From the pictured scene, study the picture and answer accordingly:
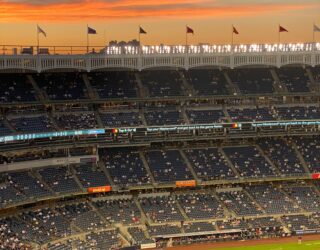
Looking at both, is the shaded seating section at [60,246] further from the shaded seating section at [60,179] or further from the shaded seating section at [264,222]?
the shaded seating section at [264,222]

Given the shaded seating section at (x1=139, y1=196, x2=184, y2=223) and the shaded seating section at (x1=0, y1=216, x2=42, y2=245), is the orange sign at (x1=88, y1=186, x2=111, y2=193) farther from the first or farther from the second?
the shaded seating section at (x1=0, y1=216, x2=42, y2=245)

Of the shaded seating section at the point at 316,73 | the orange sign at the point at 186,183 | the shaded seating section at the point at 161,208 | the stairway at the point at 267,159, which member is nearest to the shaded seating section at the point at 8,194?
the shaded seating section at the point at 161,208

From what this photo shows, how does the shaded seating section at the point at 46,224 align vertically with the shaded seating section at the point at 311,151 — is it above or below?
below

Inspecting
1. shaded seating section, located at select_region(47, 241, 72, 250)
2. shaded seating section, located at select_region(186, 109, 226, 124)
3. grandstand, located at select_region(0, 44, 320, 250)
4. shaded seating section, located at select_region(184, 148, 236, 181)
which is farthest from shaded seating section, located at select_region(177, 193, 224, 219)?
shaded seating section, located at select_region(47, 241, 72, 250)

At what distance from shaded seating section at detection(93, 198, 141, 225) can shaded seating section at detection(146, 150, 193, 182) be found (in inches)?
219

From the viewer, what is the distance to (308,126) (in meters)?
98.5

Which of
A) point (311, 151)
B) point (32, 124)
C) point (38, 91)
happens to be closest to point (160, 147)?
point (38, 91)

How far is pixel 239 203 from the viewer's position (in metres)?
90.1

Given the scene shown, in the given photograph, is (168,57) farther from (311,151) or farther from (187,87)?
(311,151)

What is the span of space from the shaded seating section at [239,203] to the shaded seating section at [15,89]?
30.1m

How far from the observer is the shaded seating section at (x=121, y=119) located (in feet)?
302

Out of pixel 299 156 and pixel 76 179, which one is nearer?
pixel 76 179

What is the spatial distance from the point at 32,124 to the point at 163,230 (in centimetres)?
2218

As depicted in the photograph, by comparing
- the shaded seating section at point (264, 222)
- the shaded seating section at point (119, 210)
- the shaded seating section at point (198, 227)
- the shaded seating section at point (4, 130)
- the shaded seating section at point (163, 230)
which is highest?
the shaded seating section at point (4, 130)
